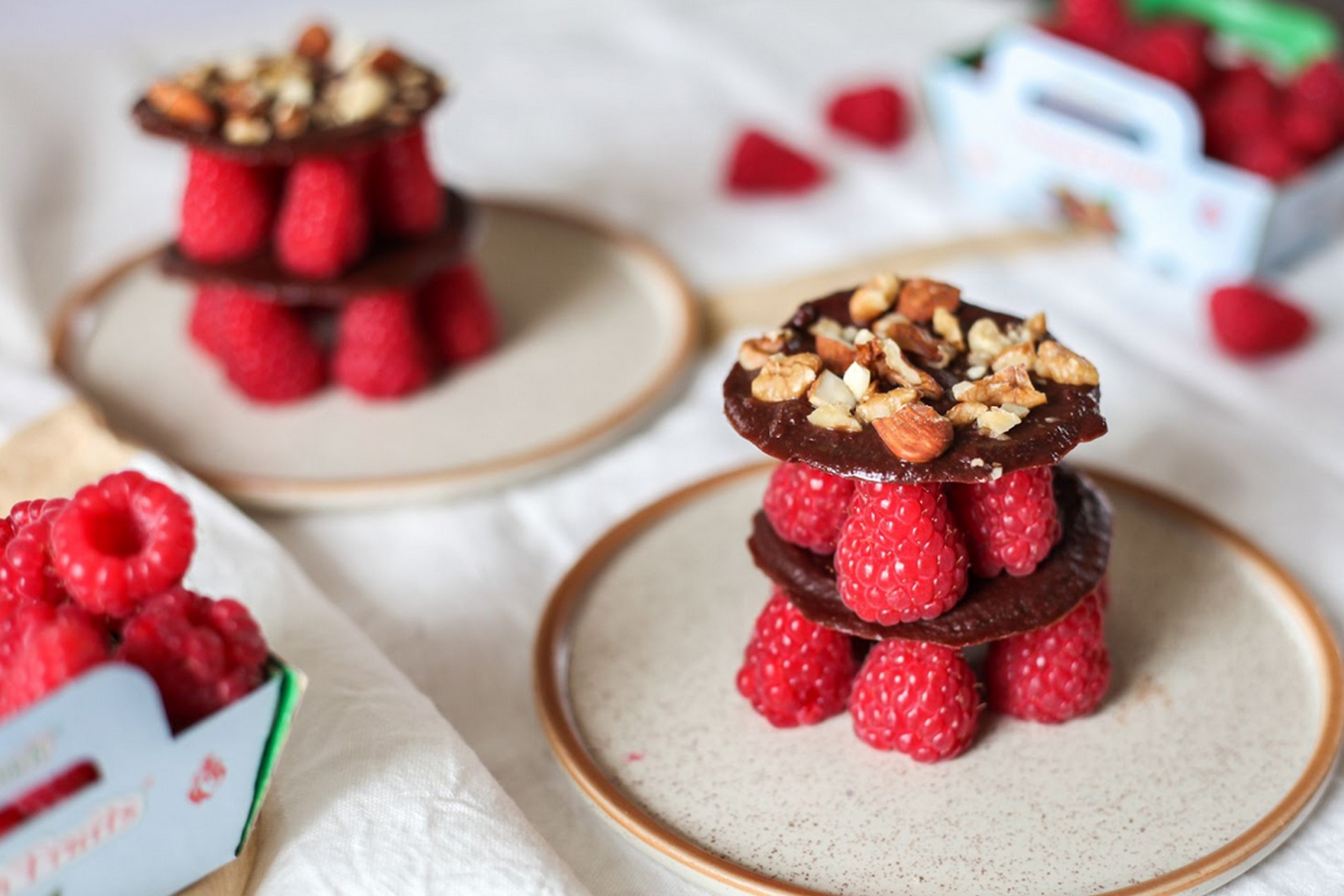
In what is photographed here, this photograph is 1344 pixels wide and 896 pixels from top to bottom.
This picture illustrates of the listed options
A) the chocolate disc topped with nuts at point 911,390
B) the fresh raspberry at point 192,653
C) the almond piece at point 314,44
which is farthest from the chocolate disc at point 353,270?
the fresh raspberry at point 192,653

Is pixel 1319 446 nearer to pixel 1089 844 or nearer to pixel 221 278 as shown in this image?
pixel 1089 844

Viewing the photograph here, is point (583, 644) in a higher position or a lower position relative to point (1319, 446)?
higher

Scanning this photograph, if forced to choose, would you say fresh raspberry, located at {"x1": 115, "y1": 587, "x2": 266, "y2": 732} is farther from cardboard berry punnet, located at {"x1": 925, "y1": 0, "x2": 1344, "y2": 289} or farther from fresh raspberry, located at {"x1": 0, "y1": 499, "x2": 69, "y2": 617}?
cardboard berry punnet, located at {"x1": 925, "y1": 0, "x2": 1344, "y2": 289}

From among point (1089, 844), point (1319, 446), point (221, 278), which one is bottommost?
point (1319, 446)

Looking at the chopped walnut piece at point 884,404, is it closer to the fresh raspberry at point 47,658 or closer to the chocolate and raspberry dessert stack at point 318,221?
the fresh raspberry at point 47,658

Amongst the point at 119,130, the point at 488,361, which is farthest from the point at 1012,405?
the point at 119,130
